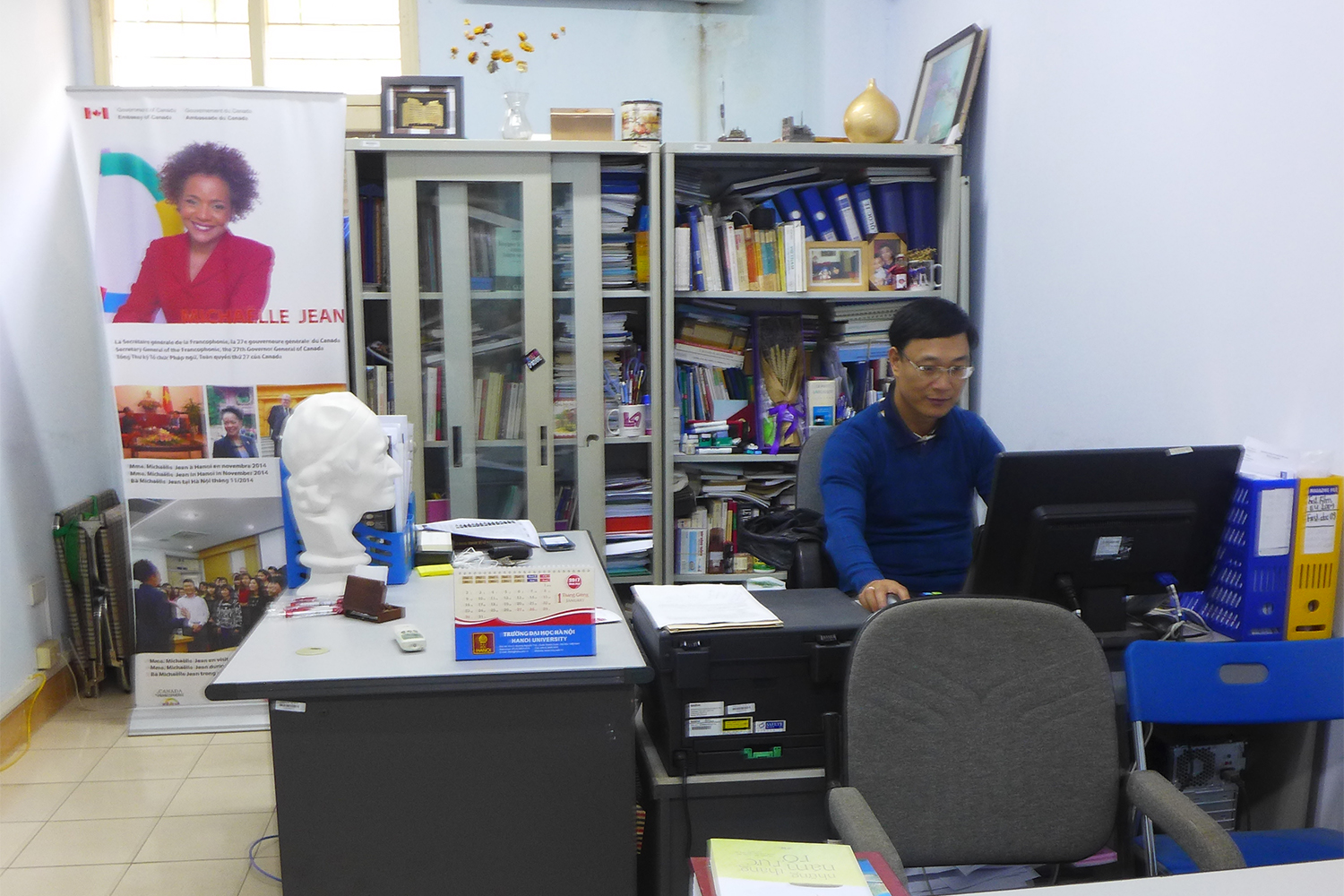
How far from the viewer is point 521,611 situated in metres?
1.74

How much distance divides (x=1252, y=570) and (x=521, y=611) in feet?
4.46

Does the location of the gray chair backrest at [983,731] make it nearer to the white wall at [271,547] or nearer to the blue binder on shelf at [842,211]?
the blue binder on shelf at [842,211]

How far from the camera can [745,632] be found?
5.86 feet

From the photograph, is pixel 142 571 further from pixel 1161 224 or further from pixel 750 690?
pixel 1161 224

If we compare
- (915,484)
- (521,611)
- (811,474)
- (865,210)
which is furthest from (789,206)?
(521,611)

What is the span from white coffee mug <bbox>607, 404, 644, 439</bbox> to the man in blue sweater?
1.28 m

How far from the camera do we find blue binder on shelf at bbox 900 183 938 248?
352cm

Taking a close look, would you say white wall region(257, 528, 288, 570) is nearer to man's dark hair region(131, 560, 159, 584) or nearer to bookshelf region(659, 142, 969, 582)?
man's dark hair region(131, 560, 159, 584)

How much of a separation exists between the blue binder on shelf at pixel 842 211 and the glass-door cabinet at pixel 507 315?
65cm

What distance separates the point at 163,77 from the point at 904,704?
392cm

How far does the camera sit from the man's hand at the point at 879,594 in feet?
6.49

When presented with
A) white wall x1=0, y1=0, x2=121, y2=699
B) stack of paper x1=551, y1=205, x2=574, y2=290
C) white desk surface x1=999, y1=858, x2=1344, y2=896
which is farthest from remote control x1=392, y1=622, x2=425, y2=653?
white wall x1=0, y1=0, x2=121, y2=699

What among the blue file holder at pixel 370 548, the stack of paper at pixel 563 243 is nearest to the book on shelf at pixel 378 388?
the stack of paper at pixel 563 243

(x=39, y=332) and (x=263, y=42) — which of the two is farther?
(x=263, y=42)
